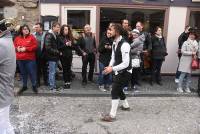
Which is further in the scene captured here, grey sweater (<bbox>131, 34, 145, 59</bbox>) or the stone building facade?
the stone building facade

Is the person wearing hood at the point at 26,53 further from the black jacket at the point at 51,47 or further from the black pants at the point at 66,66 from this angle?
the black pants at the point at 66,66

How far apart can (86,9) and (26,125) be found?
15.8 ft

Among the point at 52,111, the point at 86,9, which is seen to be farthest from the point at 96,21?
the point at 52,111

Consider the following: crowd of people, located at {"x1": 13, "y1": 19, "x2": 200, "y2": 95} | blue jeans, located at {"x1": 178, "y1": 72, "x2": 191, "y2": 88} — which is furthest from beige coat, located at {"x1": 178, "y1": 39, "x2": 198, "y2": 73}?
blue jeans, located at {"x1": 178, "y1": 72, "x2": 191, "y2": 88}

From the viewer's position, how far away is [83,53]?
8891 mm

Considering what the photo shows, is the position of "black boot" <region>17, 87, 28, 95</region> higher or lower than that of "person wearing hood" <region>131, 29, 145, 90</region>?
lower

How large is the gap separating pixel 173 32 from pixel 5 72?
7.52m

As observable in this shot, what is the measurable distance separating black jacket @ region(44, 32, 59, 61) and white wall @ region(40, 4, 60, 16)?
1.78m

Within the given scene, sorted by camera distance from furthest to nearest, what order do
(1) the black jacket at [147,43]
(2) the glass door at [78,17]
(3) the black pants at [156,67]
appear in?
(2) the glass door at [78,17] < (3) the black pants at [156,67] < (1) the black jacket at [147,43]

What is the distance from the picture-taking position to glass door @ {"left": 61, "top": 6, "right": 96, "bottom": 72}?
10070mm

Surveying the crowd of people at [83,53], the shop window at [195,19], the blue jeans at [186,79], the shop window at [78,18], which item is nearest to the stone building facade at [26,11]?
the shop window at [78,18]

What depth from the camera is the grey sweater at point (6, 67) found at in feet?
12.0

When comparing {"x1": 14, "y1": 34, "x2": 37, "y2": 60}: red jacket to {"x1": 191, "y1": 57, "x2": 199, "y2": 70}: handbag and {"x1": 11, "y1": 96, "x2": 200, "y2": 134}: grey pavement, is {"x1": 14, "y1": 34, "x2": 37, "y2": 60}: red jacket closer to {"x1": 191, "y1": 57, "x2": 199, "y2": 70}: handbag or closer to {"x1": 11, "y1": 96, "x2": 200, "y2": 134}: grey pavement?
{"x1": 11, "y1": 96, "x2": 200, "y2": 134}: grey pavement

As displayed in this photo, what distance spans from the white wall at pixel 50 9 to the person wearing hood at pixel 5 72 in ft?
20.5
